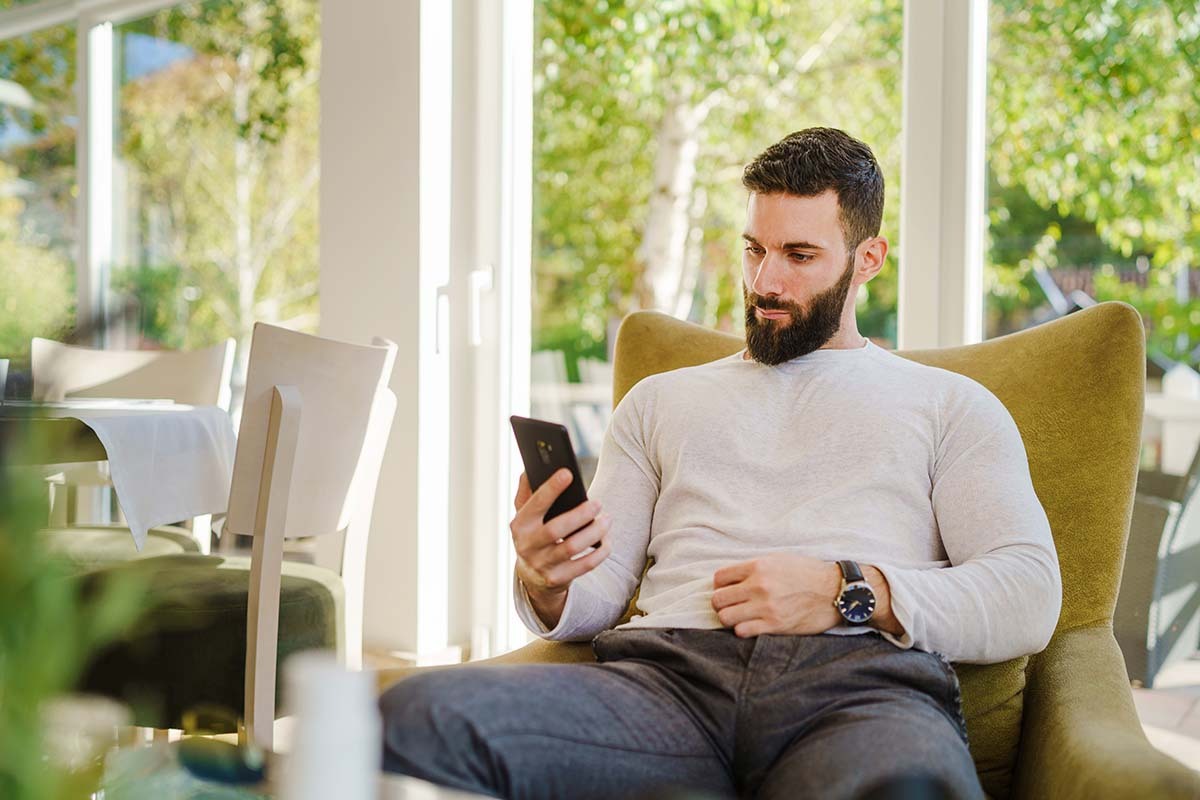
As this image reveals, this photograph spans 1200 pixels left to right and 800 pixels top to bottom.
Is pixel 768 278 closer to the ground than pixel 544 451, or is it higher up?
higher up

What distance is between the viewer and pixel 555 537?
1401 mm

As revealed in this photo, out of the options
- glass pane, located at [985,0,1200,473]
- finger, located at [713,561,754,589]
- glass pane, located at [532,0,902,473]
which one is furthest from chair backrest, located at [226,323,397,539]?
glass pane, located at [985,0,1200,473]

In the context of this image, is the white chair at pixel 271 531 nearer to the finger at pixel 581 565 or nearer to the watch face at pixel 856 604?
the finger at pixel 581 565

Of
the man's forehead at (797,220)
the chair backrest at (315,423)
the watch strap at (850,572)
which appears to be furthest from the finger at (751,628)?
the chair backrest at (315,423)

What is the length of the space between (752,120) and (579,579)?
1932 millimetres

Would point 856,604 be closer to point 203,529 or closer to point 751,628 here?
point 751,628

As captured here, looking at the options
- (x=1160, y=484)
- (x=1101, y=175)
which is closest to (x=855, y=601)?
(x=1160, y=484)

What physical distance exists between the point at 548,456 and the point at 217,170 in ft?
11.5

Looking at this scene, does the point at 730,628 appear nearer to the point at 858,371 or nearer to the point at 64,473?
the point at 858,371

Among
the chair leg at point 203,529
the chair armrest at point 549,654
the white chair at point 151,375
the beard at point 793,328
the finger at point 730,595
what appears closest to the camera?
the finger at point 730,595

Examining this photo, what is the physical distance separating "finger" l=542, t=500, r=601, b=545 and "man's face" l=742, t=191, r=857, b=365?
15.9 inches

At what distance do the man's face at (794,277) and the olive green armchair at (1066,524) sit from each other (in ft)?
0.71

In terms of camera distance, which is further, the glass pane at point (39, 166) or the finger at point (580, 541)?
the glass pane at point (39, 166)

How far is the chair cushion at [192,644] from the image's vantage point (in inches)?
Result: 71.5
